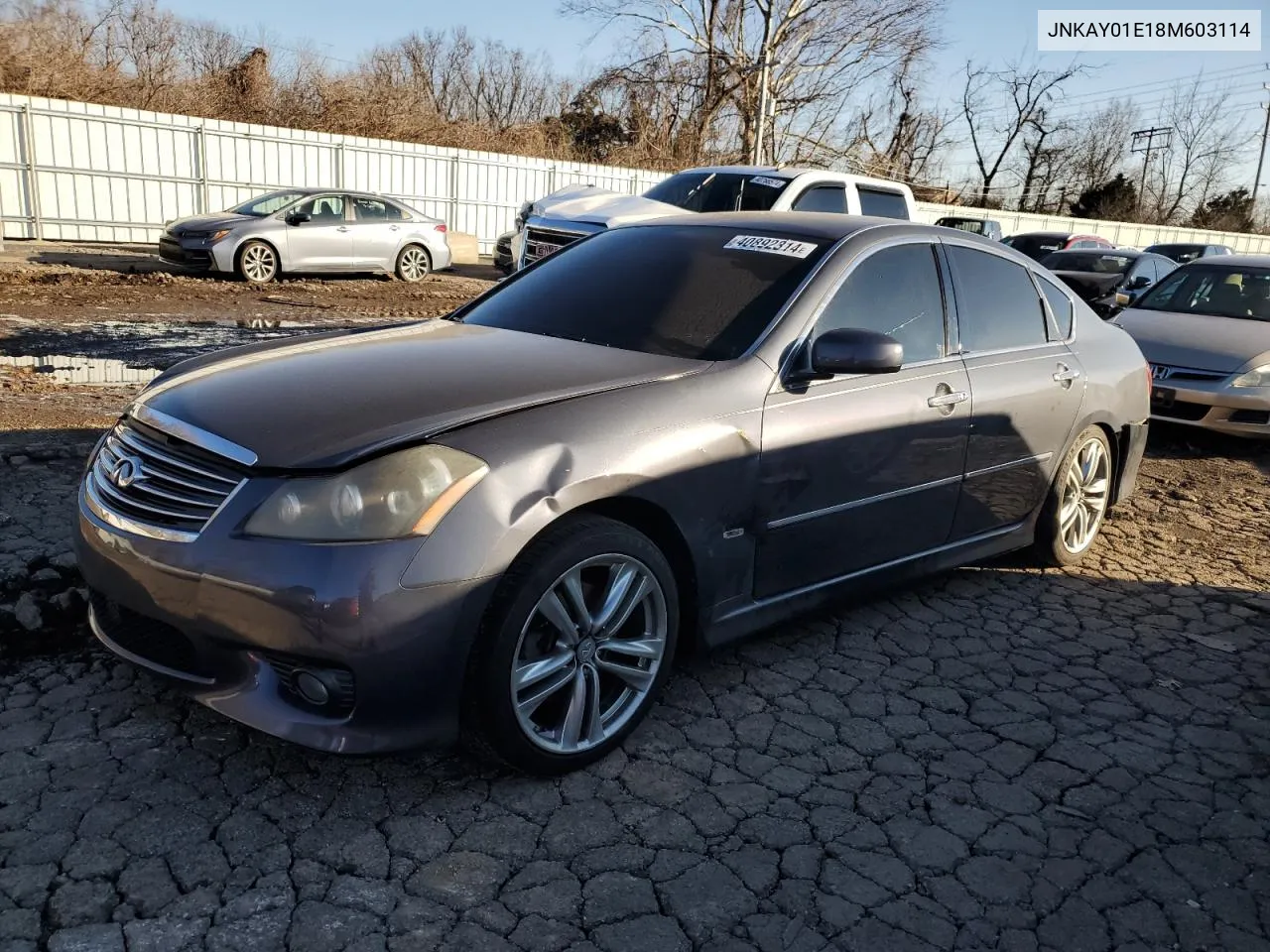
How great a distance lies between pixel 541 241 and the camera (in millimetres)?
10695

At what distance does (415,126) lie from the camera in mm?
30078

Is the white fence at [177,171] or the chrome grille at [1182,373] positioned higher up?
the white fence at [177,171]

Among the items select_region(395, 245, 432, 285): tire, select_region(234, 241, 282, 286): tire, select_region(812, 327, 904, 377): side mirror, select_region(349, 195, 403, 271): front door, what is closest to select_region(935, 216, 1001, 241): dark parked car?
select_region(395, 245, 432, 285): tire

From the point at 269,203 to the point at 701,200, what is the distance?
797 cm

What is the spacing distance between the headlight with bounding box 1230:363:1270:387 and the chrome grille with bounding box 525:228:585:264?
619 centimetres

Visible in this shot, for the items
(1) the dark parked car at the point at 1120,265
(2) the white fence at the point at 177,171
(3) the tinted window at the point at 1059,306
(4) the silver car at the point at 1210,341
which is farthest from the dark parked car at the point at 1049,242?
(3) the tinted window at the point at 1059,306

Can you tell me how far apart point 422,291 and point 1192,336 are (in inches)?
424

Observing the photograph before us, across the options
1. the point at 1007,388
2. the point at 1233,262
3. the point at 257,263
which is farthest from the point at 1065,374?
the point at 257,263

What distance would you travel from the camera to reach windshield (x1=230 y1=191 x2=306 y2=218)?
15.2 metres

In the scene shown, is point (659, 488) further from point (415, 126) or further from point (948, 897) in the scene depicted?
point (415, 126)

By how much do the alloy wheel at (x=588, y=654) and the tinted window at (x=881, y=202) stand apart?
8.88 meters

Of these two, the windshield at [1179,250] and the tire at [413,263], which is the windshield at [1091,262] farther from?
the tire at [413,263]

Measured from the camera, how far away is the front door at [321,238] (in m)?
15.1

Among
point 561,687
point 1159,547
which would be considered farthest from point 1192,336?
point 561,687
